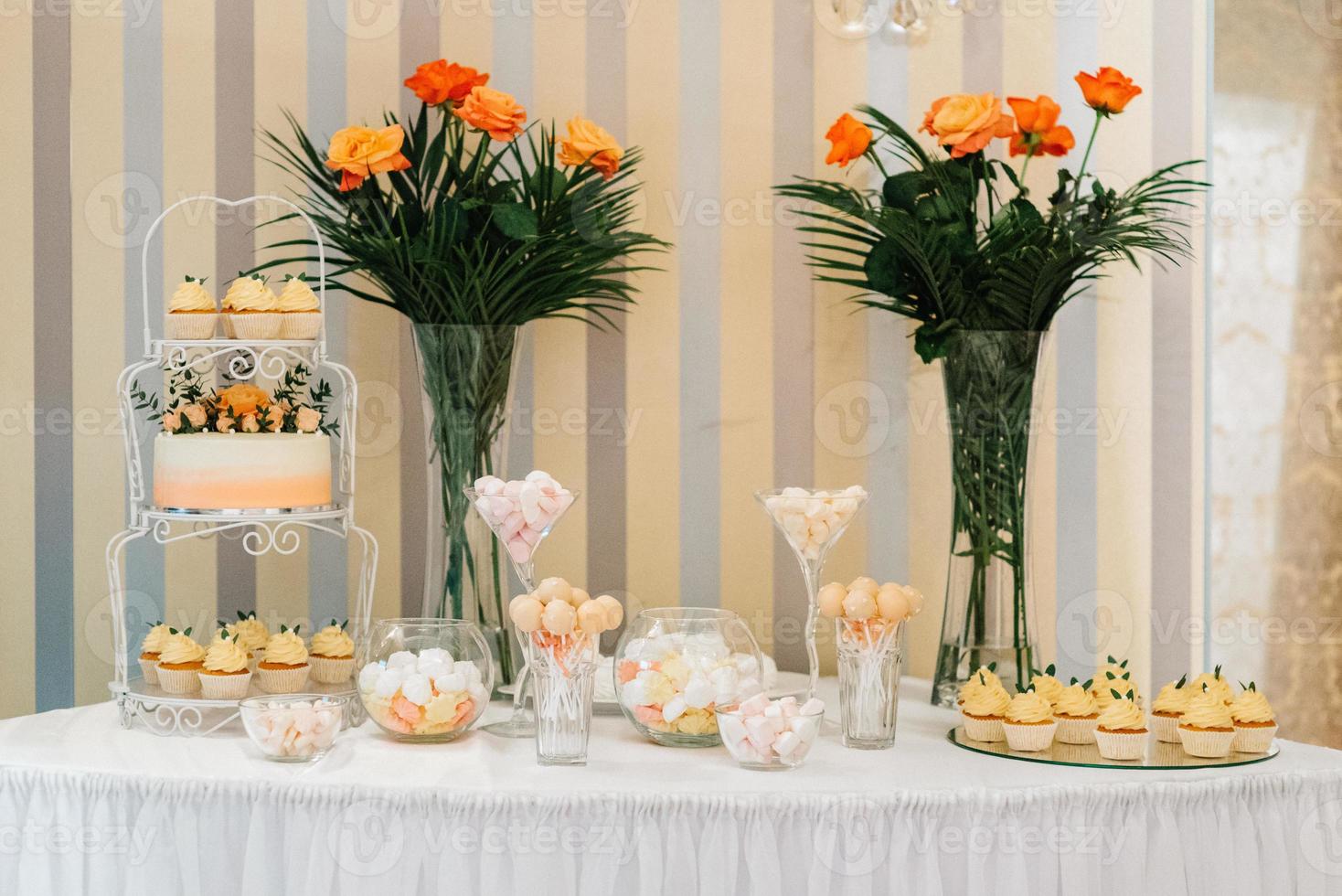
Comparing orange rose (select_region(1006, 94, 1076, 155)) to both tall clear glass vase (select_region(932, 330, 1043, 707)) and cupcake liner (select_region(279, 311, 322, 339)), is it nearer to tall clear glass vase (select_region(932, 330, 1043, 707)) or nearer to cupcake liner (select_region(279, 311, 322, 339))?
tall clear glass vase (select_region(932, 330, 1043, 707))

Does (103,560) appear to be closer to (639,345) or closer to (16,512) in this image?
(16,512)

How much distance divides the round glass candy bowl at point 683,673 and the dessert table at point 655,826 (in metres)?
0.06

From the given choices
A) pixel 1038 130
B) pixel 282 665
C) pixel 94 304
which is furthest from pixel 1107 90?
pixel 94 304

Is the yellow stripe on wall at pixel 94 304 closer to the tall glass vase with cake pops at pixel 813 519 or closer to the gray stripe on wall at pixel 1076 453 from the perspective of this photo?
the tall glass vase with cake pops at pixel 813 519

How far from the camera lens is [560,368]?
2.08 meters

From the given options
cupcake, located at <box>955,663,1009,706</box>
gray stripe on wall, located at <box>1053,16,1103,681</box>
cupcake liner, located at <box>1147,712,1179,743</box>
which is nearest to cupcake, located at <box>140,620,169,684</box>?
cupcake, located at <box>955,663,1009,706</box>

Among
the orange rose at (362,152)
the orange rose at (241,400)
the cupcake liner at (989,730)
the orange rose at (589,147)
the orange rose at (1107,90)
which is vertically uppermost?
the orange rose at (1107,90)

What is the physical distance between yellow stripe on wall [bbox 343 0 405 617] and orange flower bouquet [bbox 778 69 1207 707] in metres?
0.80

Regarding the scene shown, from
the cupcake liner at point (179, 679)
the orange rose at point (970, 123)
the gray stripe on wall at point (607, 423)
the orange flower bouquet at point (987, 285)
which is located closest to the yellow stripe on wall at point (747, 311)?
the gray stripe on wall at point (607, 423)

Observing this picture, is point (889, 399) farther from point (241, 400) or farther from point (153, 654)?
point (153, 654)

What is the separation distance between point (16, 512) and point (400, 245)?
85 centimetres

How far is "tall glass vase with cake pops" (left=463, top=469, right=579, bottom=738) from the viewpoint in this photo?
151 centimetres

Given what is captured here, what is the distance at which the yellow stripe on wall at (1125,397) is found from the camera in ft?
6.88

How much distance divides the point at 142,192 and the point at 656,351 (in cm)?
90
